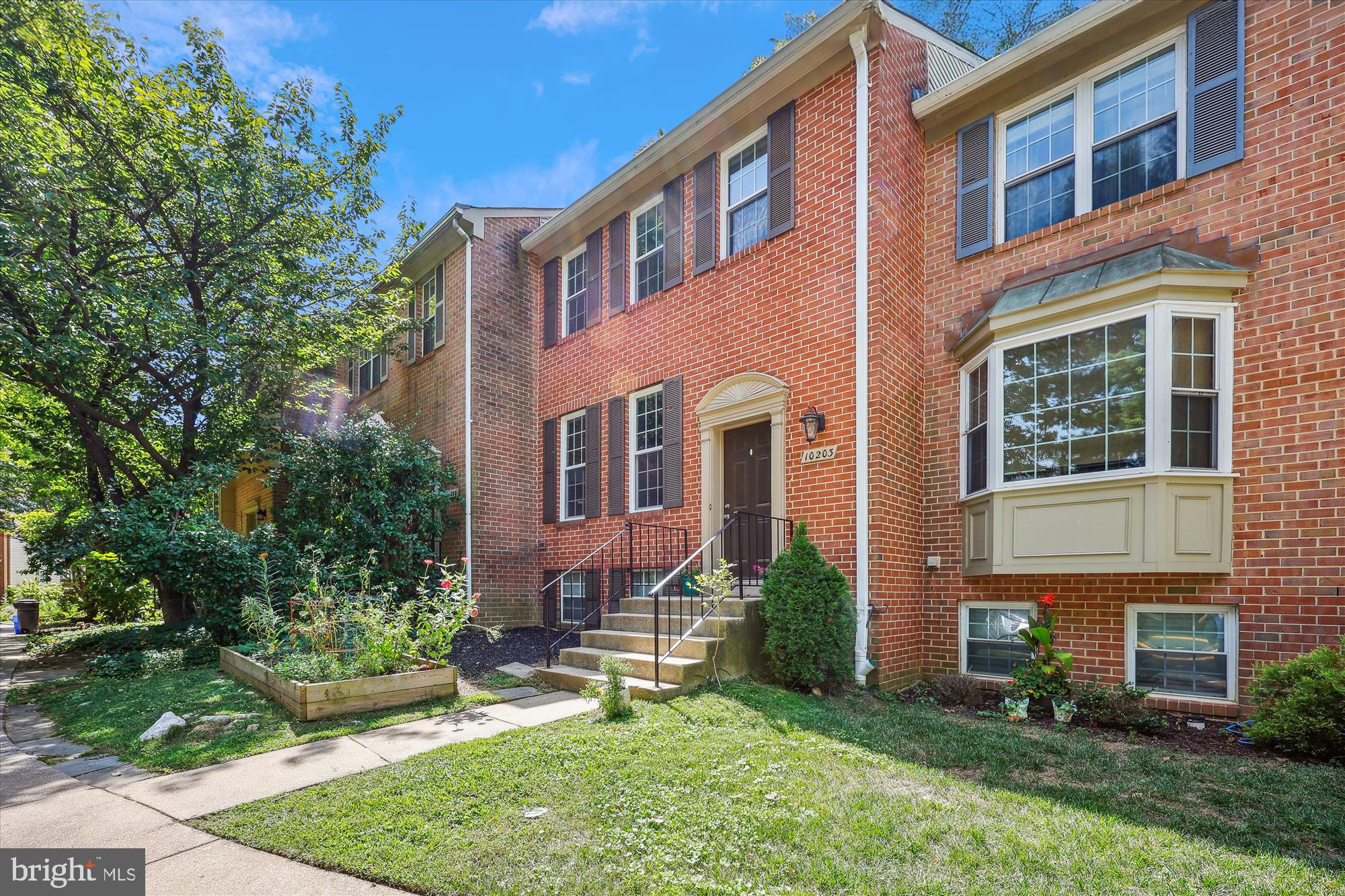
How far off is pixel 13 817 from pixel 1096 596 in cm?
803

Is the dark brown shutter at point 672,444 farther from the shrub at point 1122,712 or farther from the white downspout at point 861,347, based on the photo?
the shrub at point 1122,712

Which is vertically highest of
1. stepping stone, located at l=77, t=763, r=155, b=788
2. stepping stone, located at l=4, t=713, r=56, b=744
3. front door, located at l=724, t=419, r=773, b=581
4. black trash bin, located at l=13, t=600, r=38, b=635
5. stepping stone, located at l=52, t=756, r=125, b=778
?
front door, located at l=724, t=419, r=773, b=581

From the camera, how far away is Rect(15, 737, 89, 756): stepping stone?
5.05m

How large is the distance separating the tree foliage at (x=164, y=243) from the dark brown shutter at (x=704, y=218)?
546 centimetres

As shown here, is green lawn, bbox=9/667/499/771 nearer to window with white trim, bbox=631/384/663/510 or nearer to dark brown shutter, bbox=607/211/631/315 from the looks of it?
window with white trim, bbox=631/384/663/510

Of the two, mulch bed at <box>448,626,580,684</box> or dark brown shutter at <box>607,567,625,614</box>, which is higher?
dark brown shutter at <box>607,567,625,614</box>

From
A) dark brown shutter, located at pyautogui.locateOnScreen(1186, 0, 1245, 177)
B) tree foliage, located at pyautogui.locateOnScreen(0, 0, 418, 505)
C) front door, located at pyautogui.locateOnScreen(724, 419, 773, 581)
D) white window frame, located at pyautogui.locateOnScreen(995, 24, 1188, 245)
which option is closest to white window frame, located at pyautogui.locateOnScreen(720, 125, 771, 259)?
front door, located at pyautogui.locateOnScreen(724, 419, 773, 581)

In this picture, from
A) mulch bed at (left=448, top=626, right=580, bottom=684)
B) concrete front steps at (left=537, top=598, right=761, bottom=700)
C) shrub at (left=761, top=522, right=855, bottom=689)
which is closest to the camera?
concrete front steps at (left=537, top=598, right=761, bottom=700)

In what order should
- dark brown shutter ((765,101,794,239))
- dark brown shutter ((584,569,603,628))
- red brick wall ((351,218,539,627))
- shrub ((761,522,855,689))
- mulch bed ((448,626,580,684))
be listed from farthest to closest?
red brick wall ((351,218,539,627)) → dark brown shutter ((584,569,603,628)) → dark brown shutter ((765,101,794,239)) → mulch bed ((448,626,580,684)) → shrub ((761,522,855,689))

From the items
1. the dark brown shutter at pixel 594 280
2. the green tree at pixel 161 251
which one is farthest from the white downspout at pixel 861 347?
the green tree at pixel 161 251

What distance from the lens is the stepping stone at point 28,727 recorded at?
5.60 m

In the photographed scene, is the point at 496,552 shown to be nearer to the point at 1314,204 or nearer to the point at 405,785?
the point at 405,785

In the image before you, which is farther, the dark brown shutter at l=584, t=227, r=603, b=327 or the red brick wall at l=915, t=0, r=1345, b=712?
the dark brown shutter at l=584, t=227, r=603, b=327

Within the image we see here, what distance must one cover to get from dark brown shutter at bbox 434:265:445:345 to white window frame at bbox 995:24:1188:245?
921 cm
